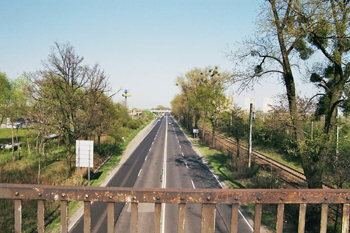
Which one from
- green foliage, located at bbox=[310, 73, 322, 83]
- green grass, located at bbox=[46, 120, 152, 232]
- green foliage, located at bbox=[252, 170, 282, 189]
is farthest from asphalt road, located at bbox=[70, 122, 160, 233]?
green foliage, located at bbox=[310, 73, 322, 83]

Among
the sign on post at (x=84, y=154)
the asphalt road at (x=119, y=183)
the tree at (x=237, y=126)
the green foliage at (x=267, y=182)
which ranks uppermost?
the tree at (x=237, y=126)

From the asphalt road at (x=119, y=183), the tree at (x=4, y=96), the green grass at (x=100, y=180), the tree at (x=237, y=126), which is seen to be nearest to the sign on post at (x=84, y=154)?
the green grass at (x=100, y=180)

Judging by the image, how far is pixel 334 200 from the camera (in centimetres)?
249

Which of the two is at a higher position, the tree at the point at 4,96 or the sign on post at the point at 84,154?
the tree at the point at 4,96

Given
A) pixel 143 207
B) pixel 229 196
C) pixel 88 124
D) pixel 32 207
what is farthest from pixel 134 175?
pixel 229 196

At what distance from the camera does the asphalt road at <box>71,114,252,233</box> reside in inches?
460

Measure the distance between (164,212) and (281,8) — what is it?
1163cm

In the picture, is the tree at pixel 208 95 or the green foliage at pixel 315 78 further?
the tree at pixel 208 95

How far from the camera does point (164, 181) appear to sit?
19594 millimetres

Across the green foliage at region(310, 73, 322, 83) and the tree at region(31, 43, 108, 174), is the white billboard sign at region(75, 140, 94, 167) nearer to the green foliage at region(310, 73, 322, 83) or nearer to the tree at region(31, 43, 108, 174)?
the tree at region(31, 43, 108, 174)

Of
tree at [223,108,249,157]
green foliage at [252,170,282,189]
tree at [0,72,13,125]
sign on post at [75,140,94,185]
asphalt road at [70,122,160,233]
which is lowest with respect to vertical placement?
asphalt road at [70,122,160,233]

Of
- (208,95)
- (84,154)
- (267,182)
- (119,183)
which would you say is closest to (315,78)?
(267,182)

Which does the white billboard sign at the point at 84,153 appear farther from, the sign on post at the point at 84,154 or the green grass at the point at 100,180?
the green grass at the point at 100,180

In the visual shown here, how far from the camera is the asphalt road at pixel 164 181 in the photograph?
1169 cm
